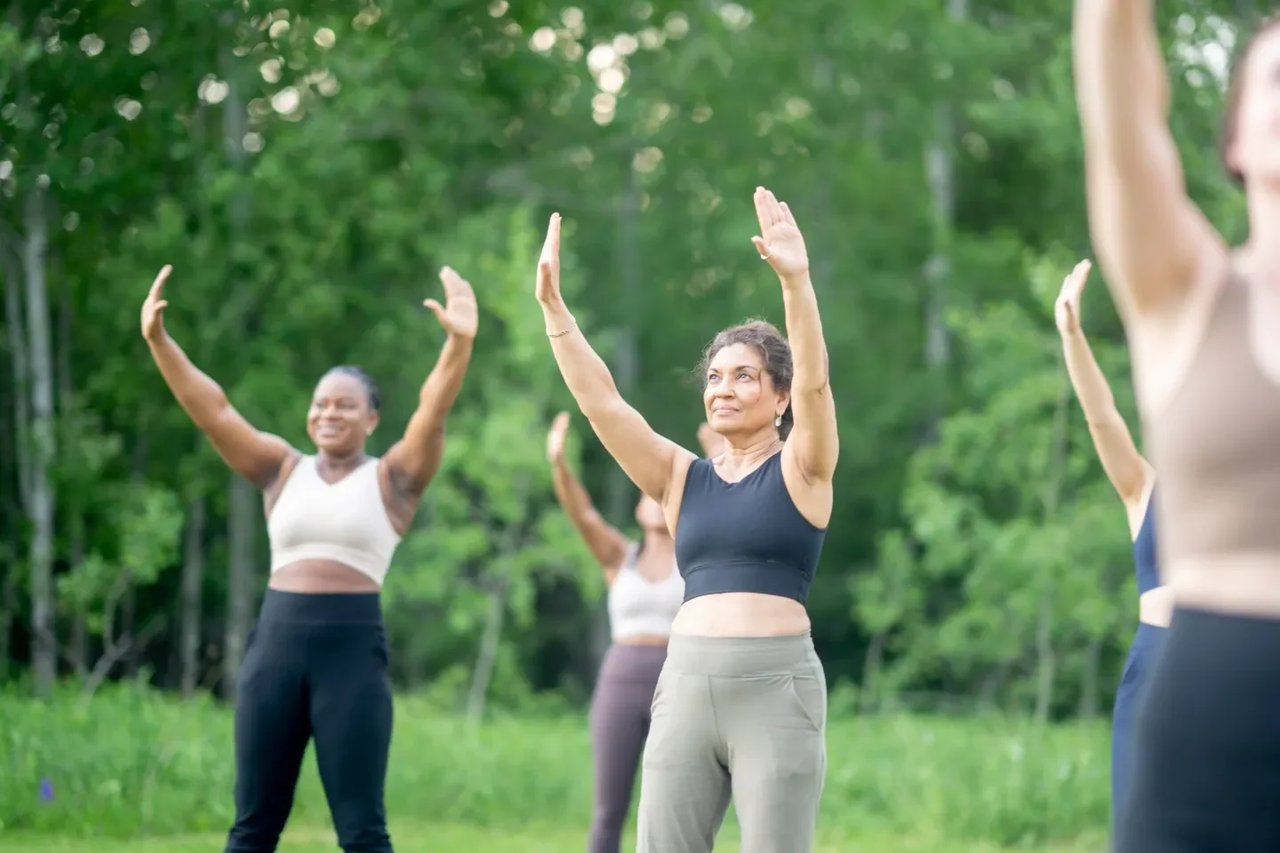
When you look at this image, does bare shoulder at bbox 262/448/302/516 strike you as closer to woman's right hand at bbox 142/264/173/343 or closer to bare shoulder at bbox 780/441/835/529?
woman's right hand at bbox 142/264/173/343

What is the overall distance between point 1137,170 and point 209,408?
13.7 ft

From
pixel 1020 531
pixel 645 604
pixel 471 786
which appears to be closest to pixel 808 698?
pixel 645 604

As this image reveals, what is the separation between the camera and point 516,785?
33.8 feet

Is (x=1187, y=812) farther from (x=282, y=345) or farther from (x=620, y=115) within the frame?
(x=620, y=115)

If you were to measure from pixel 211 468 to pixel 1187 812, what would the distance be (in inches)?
542

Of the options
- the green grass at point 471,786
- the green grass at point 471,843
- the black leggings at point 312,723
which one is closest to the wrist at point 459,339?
the black leggings at point 312,723

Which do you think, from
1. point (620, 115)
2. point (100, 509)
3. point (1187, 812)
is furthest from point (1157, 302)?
point (620, 115)

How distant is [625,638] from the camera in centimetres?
716

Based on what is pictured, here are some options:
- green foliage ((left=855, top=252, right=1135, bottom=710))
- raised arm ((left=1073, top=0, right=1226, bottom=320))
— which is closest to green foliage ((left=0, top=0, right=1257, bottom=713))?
green foliage ((left=855, top=252, right=1135, bottom=710))

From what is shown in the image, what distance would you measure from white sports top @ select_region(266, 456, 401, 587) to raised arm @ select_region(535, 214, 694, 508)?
5.68 ft

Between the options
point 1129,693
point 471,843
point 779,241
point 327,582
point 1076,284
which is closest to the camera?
point 779,241

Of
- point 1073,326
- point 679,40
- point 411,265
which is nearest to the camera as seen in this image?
point 1073,326

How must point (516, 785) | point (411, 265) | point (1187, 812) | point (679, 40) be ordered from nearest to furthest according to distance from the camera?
point (1187, 812), point (516, 785), point (411, 265), point (679, 40)

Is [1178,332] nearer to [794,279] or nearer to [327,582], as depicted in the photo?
[794,279]
